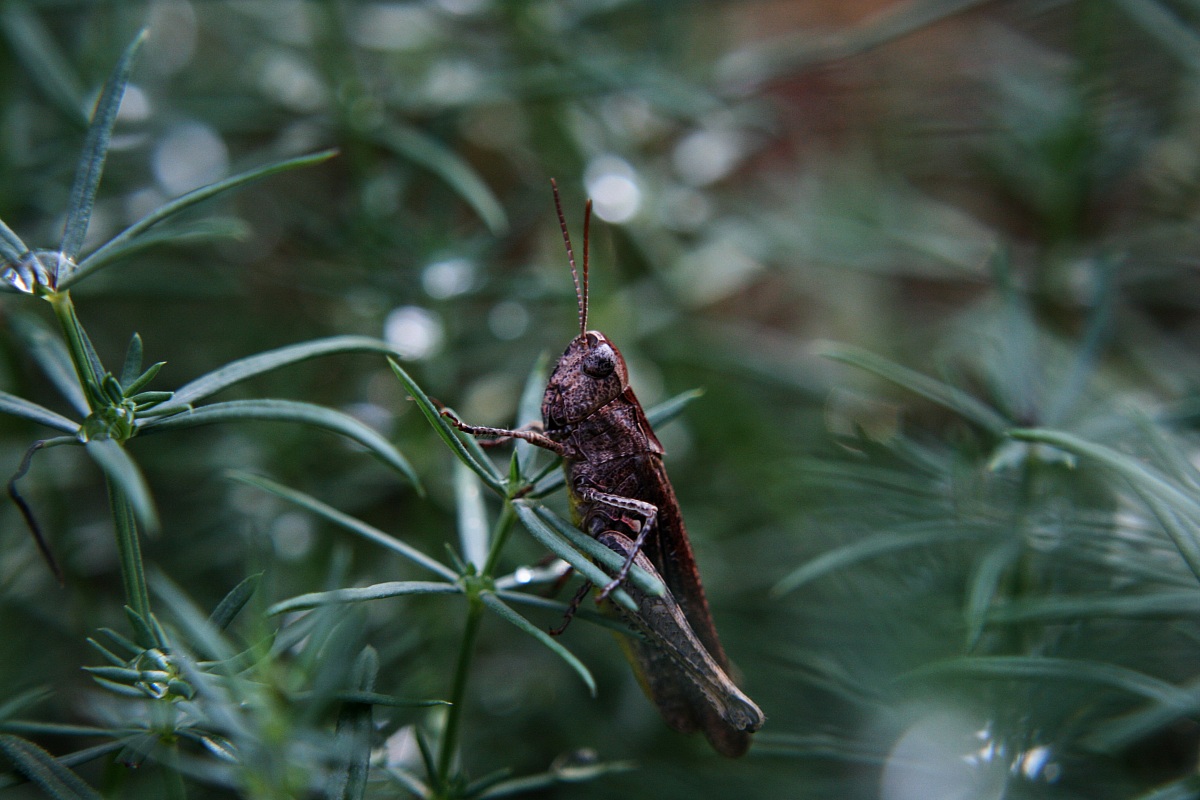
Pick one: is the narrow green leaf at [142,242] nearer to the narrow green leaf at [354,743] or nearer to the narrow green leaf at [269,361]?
the narrow green leaf at [269,361]

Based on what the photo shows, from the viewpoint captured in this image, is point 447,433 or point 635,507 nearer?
point 447,433

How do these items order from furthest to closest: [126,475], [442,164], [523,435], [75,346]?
[442,164]
[523,435]
[75,346]
[126,475]

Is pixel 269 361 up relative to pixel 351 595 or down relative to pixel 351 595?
up

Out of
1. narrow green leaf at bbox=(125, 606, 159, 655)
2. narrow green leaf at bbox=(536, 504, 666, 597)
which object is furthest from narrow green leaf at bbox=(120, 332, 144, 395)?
narrow green leaf at bbox=(536, 504, 666, 597)

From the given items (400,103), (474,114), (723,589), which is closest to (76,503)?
(400,103)

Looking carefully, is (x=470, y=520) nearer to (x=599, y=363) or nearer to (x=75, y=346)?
(x=599, y=363)

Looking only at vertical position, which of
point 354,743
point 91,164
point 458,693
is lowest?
point 354,743

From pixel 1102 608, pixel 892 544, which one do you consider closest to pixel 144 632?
pixel 892 544

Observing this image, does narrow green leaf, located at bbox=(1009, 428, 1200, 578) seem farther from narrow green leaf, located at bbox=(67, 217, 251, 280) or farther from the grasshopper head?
narrow green leaf, located at bbox=(67, 217, 251, 280)

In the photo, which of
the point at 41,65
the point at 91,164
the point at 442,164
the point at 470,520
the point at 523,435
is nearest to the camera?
the point at 91,164
